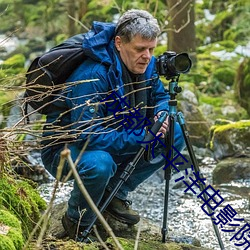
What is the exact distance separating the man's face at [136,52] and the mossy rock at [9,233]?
3.84 feet

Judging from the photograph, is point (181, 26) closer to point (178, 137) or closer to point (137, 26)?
point (178, 137)

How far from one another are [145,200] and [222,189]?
80cm

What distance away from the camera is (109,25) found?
3.56 m

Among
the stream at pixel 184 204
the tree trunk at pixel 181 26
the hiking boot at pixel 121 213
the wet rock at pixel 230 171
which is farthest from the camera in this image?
the tree trunk at pixel 181 26

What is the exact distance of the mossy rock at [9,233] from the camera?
2.33m

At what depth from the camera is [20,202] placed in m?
3.12

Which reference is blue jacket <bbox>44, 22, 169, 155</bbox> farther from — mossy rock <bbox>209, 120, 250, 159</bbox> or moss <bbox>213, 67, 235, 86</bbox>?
moss <bbox>213, 67, 235, 86</bbox>

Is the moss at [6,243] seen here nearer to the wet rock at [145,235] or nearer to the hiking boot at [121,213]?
the wet rock at [145,235]

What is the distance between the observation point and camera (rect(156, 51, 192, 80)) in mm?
3324

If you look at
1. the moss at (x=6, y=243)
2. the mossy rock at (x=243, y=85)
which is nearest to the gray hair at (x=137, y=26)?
the moss at (x=6, y=243)

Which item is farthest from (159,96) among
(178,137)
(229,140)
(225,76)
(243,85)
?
(225,76)

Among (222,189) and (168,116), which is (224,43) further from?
(168,116)

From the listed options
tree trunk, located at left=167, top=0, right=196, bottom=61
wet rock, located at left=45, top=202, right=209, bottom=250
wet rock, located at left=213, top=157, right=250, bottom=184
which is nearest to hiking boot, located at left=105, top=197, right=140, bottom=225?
wet rock, located at left=45, top=202, right=209, bottom=250

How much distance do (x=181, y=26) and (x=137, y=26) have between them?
7155 millimetres
